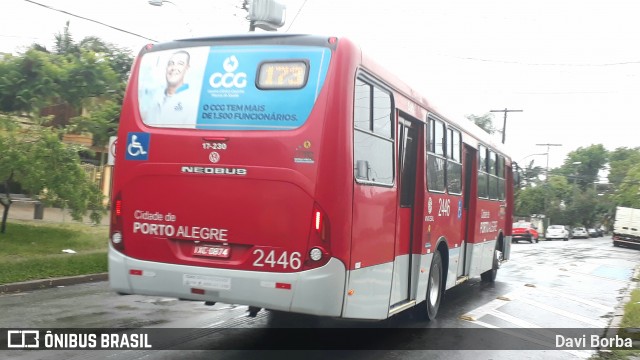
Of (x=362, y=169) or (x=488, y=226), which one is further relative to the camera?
(x=488, y=226)

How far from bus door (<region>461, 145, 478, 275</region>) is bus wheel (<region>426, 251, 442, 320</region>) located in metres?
2.10

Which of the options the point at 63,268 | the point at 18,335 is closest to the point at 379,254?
the point at 18,335

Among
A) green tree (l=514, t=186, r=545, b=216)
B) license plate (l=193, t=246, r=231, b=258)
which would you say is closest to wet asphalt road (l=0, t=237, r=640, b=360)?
license plate (l=193, t=246, r=231, b=258)

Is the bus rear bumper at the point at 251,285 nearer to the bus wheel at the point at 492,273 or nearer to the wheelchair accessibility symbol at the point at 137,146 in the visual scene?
the wheelchair accessibility symbol at the point at 137,146

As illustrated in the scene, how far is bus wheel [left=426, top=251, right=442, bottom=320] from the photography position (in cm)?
847

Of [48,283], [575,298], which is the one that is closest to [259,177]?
[48,283]

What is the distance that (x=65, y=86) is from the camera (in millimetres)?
16422

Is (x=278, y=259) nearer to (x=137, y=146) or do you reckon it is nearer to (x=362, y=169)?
(x=362, y=169)

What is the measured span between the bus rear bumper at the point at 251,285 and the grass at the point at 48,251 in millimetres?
5690

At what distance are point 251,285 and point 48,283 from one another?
6.85 metres

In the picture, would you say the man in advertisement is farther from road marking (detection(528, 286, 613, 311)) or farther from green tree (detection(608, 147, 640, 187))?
green tree (detection(608, 147, 640, 187))

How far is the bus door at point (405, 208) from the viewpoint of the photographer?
689 centimetres

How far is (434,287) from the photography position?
8836 mm

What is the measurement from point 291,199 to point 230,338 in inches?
103
